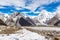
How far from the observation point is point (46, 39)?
31.3 metres

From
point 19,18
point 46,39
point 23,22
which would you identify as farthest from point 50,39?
point 19,18

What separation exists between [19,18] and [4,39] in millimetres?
145541

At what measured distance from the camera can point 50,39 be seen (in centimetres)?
3206

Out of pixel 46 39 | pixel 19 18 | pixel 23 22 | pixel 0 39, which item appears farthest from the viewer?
pixel 19 18

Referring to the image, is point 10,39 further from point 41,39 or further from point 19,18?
point 19,18

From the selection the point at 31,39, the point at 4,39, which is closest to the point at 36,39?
the point at 31,39

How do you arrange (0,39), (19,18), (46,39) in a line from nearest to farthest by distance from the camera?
(0,39), (46,39), (19,18)

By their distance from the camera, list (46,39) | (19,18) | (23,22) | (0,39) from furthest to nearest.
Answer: (19,18) < (23,22) < (46,39) < (0,39)

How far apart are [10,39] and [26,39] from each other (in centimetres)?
236

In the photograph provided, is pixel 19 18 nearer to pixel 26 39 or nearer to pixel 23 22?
pixel 23 22

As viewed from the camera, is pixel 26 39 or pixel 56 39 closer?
pixel 26 39

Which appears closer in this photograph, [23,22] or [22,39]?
[22,39]

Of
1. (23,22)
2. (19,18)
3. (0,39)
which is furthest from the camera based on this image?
(19,18)

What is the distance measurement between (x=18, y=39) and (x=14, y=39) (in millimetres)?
581
